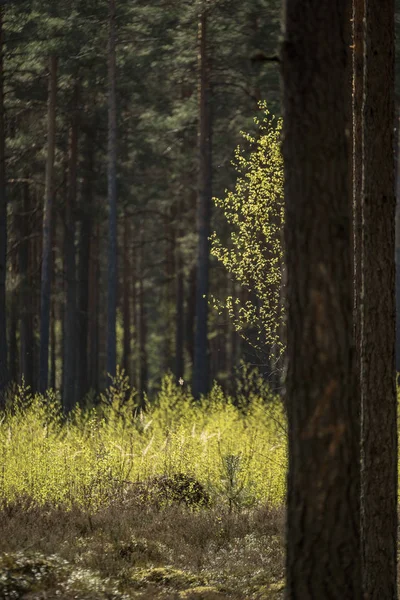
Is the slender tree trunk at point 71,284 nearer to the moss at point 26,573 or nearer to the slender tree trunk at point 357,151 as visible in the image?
the slender tree trunk at point 357,151

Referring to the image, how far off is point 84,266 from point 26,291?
2.35 meters

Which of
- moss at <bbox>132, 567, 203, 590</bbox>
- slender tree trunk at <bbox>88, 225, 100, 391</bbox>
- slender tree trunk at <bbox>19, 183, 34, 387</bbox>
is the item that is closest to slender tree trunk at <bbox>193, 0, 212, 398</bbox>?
slender tree trunk at <bbox>19, 183, 34, 387</bbox>

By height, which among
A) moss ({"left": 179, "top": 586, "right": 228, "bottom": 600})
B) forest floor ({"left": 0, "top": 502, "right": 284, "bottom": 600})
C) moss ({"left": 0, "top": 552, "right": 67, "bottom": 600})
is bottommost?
forest floor ({"left": 0, "top": 502, "right": 284, "bottom": 600})

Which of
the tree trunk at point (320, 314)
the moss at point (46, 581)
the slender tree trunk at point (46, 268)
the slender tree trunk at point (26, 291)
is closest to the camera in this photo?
the tree trunk at point (320, 314)

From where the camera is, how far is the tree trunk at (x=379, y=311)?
6645mm

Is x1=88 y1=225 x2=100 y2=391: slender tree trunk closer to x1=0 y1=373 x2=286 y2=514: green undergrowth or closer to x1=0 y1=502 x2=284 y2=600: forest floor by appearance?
x1=0 y1=373 x2=286 y2=514: green undergrowth

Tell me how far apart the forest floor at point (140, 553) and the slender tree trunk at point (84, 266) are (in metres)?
16.8

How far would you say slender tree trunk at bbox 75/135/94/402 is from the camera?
2655 cm

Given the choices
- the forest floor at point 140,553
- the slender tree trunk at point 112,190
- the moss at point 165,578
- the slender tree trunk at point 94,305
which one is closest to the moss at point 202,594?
the forest floor at point 140,553

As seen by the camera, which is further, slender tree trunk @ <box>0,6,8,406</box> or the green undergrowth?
slender tree trunk @ <box>0,6,8,406</box>

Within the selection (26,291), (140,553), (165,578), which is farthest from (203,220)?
(165,578)

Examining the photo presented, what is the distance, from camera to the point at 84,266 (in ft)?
91.8

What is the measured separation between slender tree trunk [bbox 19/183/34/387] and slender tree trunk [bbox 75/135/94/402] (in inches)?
64.8

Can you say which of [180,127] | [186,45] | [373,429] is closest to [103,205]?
[180,127]
